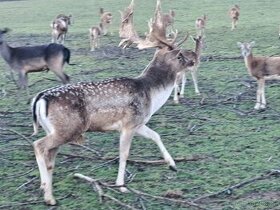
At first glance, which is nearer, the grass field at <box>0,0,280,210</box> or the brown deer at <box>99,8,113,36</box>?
the grass field at <box>0,0,280,210</box>

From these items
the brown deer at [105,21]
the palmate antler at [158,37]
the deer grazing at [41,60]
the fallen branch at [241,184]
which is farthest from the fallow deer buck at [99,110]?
the brown deer at [105,21]

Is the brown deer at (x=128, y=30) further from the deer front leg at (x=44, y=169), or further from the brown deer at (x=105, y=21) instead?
the brown deer at (x=105, y=21)

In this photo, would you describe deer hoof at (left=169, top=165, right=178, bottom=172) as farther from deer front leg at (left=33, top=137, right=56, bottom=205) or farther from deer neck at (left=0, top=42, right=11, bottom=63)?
deer neck at (left=0, top=42, right=11, bottom=63)

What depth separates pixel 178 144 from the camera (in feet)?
22.7

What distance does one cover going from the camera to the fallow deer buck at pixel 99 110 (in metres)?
5.31

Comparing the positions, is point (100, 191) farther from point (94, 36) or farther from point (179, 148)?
point (94, 36)

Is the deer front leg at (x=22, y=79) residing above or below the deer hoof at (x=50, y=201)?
below

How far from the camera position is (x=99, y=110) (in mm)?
5562

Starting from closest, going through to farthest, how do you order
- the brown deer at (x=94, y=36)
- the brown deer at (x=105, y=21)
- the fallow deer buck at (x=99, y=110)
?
the fallow deer buck at (x=99, y=110), the brown deer at (x=94, y=36), the brown deer at (x=105, y=21)

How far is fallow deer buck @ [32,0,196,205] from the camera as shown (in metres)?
5.31

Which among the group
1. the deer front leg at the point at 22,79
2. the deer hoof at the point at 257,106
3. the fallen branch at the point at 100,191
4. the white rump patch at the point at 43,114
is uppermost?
the white rump patch at the point at 43,114

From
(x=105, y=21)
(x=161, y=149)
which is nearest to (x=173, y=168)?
(x=161, y=149)

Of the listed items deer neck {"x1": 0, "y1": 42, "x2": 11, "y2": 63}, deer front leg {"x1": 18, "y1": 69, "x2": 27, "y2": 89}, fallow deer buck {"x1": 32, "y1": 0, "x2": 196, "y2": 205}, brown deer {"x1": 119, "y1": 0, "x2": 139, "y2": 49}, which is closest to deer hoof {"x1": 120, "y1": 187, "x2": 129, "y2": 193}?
fallow deer buck {"x1": 32, "y1": 0, "x2": 196, "y2": 205}

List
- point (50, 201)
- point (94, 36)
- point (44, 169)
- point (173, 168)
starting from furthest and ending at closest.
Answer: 1. point (94, 36)
2. point (173, 168)
3. point (44, 169)
4. point (50, 201)
